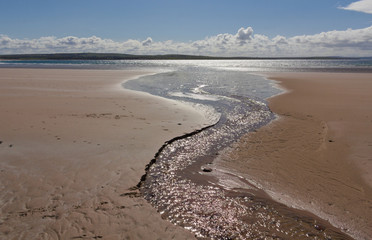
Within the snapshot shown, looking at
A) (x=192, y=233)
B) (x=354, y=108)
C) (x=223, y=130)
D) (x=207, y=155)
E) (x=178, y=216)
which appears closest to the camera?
(x=192, y=233)

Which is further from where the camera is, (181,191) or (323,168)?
(323,168)

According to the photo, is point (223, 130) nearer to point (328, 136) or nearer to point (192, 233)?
point (328, 136)

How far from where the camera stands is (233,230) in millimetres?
4582

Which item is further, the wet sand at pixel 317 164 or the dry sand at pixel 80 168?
the wet sand at pixel 317 164

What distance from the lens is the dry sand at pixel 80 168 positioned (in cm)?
454

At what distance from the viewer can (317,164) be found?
295 inches

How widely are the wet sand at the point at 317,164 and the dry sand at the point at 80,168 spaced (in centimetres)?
264

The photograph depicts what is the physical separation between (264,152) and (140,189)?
4.29m

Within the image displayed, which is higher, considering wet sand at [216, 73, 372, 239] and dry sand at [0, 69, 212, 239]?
dry sand at [0, 69, 212, 239]

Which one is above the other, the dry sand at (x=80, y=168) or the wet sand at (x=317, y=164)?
the dry sand at (x=80, y=168)

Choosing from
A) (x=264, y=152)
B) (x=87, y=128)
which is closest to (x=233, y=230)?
(x=264, y=152)

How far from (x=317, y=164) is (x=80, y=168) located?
631 centimetres

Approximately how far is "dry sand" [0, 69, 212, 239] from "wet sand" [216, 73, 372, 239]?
2640 millimetres

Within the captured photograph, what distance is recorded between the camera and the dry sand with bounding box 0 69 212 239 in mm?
4543
